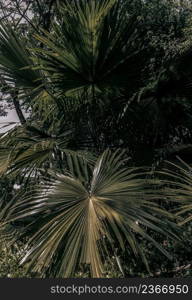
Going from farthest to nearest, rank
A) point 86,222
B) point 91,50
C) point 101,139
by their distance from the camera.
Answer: point 101,139
point 91,50
point 86,222

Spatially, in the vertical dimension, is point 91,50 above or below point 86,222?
above

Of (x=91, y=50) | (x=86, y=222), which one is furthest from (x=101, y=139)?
(x=86, y=222)

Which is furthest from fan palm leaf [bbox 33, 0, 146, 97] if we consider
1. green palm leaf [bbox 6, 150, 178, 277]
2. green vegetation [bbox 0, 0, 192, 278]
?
green palm leaf [bbox 6, 150, 178, 277]

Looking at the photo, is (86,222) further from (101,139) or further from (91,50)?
(101,139)

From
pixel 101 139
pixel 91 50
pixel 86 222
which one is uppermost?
pixel 91 50

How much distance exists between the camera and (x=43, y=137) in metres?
3.99

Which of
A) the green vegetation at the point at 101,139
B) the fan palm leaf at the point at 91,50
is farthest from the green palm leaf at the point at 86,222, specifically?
the fan palm leaf at the point at 91,50

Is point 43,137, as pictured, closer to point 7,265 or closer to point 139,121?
A: point 139,121

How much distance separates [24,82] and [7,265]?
1.75 metres

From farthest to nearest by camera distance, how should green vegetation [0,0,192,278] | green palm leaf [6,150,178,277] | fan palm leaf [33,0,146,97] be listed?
fan palm leaf [33,0,146,97] < green vegetation [0,0,192,278] < green palm leaf [6,150,178,277]

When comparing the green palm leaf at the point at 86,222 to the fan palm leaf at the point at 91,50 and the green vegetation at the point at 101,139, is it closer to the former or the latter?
the green vegetation at the point at 101,139

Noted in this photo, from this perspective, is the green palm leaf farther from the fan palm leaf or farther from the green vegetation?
the fan palm leaf

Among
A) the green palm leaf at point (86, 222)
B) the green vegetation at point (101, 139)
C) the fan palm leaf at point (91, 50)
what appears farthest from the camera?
the fan palm leaf at point (91, 50)

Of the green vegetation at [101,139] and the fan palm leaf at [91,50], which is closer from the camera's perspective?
the green vegetation at [101,139]
